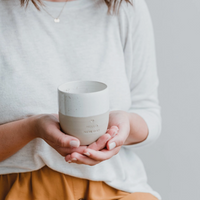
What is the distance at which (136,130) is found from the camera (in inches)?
37.0

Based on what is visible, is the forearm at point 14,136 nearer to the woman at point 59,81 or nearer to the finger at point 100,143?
the woman at point 59,81

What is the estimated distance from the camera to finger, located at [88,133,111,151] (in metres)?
0.67

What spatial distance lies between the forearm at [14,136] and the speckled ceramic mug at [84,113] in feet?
0.55

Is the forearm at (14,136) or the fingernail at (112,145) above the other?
the fingernail at (112,145)

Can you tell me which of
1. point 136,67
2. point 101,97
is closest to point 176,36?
point 136,67

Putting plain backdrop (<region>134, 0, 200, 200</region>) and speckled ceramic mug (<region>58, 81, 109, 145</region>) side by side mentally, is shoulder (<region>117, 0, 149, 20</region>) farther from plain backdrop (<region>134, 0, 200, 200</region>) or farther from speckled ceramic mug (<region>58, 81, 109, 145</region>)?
speckled ceramic mug (<region>58, 81, 109, 145</region>)

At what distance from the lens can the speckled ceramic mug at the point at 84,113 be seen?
61 cm

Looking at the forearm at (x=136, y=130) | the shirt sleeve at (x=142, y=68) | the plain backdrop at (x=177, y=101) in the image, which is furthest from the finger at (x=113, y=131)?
the plain backdrop at (x=177, y=101)

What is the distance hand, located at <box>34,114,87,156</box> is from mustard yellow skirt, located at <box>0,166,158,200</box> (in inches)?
8.2

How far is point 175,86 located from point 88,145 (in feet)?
2.52

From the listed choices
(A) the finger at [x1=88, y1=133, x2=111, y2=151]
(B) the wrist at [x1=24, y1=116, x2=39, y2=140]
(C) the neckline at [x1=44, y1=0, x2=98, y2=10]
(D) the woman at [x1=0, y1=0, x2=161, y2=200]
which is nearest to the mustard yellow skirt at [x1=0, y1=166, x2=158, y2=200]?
(D) the woman at [x1=0, y1=0, x2=161, y2=200]

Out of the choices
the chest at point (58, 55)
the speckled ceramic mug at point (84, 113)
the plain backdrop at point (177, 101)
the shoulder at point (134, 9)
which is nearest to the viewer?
the speckled ceramic mug at point (84, 113)


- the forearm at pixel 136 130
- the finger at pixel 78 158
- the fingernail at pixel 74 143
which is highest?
the fingernail at pixel 74 143

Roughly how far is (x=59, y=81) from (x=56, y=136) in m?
0.28
